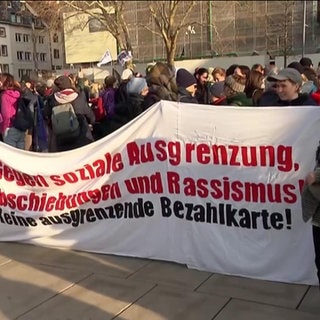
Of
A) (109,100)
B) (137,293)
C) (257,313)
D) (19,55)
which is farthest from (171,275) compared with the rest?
(19,55)

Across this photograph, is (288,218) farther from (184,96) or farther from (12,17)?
(12,17)

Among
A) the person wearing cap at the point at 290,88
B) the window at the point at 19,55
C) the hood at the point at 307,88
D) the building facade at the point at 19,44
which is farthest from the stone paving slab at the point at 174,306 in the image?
the window at the point at 19,55

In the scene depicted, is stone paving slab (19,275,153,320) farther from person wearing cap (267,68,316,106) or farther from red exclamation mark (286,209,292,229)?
person wearing cap (267,68,316,106)

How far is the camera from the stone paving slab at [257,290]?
4.12 metres

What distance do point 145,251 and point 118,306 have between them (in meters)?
1.06

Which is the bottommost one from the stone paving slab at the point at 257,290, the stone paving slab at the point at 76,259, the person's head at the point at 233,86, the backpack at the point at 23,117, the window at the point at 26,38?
the stone paving slab at the point at 76,259

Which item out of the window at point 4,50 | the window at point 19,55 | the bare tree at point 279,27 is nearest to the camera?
the bare tree at point 279,27

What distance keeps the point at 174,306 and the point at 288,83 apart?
2.07m

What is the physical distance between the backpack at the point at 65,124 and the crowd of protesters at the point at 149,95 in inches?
4.1

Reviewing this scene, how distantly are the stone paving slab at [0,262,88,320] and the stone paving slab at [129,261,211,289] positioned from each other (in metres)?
0.54

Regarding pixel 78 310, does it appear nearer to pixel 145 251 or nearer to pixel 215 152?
pixel 145 251

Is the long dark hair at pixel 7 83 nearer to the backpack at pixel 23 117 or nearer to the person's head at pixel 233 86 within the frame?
the backpack at pixel 23 117

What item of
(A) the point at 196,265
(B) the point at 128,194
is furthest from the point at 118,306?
(B) the point at 128,194

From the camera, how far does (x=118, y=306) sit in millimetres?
4109
